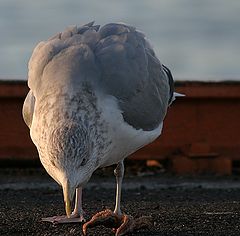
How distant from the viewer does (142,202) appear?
927cm

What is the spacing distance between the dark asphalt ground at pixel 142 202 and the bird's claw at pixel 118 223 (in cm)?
6

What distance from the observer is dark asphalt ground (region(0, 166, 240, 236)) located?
23.5 ft

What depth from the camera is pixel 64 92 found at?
267 inches

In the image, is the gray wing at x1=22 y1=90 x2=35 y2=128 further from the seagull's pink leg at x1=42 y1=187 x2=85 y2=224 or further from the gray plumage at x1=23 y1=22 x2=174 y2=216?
the seagull's pink leg at x1=42 y1=187 x2=85 y2=224

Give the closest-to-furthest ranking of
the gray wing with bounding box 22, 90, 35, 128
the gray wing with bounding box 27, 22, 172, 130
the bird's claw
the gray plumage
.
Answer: the gray plumage
the bird's claw
the gray wing with bounding box 27, 22, 172, 130
the gray wing with bounding box 22, 90, 35, 128

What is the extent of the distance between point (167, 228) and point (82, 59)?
56.0 inches

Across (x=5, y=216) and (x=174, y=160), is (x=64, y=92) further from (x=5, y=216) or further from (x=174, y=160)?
(x=174, y=160)

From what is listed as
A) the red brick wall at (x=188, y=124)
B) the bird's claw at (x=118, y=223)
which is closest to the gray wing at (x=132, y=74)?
the bird's claw at (x=118, y=223)

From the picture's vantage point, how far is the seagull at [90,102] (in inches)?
253

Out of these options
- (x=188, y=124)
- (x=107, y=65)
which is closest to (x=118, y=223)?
(x=107, y=65)

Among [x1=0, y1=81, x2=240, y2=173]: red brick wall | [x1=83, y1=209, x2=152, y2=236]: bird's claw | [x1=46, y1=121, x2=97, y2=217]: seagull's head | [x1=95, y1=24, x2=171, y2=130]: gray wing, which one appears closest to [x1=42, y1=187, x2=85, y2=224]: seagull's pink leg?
[x1=83, y1=209, x2=152, y2=236]: bird's claw

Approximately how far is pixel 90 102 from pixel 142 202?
2706 millimetres

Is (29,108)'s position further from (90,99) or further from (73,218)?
(73,218)

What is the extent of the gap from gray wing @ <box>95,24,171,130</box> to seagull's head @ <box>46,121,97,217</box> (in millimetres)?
758
